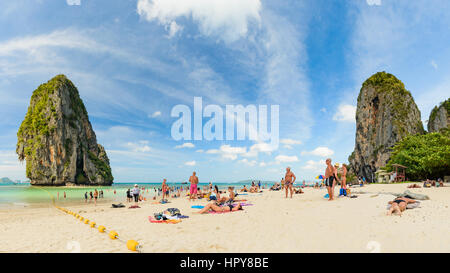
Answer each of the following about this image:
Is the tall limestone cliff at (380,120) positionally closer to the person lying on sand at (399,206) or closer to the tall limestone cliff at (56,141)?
the person lying on sand at (399,206)

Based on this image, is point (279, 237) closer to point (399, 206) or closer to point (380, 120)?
point (399, 206)

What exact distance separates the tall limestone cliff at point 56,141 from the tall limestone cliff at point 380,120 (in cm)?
8265

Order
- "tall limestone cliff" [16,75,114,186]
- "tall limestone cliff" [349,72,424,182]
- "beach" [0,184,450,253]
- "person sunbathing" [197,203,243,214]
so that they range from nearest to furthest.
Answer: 1. "beach" [0,184,450,253]
2. "person sunbathing" [197,203,243,214]
3. "tall limestone cliff" [349,72,424,182]
4. "tall limestone cliff" [16,75,114,186]

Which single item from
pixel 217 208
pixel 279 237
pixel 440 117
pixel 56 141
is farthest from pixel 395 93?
pixel 56 141

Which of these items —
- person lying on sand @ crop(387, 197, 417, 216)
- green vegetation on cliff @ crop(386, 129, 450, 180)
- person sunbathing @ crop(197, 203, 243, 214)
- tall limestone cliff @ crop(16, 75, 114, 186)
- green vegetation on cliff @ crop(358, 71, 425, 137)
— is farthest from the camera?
tall limestone cliff @ crop(16, 75, 114, 186)

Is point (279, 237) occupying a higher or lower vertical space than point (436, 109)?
lower

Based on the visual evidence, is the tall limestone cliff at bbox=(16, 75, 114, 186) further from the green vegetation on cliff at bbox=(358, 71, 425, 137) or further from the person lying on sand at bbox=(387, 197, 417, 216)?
the green vegetation on cliff at bbox=(358, 71, 425, 137)

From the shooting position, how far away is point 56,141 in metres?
68.9

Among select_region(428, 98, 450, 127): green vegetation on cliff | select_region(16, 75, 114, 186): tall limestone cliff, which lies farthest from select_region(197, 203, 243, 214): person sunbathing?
select_region(16, 75, 114, 186): tall limestone cliff

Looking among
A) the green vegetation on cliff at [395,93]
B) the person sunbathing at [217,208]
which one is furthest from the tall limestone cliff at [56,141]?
the green vegetation on cliff at [395,93]

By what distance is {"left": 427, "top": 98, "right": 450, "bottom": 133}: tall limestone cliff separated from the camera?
49.7 m

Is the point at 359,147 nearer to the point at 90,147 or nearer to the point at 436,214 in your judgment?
the point at 436,214

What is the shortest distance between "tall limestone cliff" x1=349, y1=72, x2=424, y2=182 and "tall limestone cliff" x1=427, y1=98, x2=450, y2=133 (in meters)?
3.36

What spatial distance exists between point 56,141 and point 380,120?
297 feet
